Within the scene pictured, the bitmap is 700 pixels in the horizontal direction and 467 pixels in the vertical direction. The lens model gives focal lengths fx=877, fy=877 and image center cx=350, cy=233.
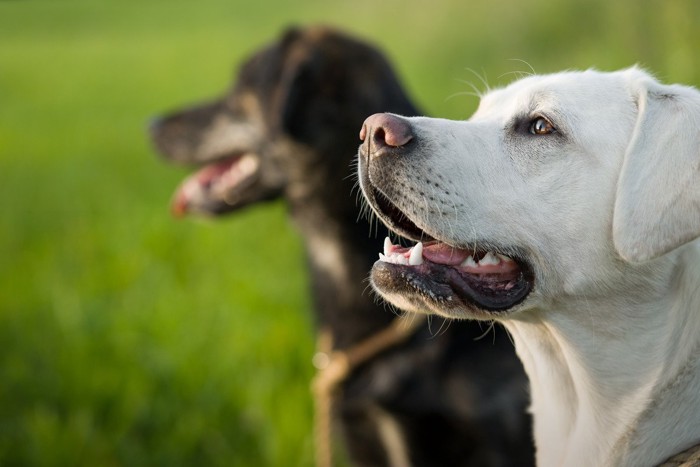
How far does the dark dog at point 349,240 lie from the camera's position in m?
3.66

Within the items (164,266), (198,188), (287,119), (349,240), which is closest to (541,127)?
(349,240)

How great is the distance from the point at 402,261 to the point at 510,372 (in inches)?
66.2

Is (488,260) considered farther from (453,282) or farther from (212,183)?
(212,183)

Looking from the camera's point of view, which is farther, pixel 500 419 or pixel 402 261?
pixel 500 419

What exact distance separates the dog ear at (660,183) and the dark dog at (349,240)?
1476 mm

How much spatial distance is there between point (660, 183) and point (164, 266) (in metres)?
4.59

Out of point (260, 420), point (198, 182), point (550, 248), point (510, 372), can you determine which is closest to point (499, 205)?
point (550, 248)

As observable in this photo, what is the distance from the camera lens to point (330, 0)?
18078mm

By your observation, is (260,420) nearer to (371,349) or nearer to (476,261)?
(371,349)

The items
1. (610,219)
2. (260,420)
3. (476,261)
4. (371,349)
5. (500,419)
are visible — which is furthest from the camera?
(260,420)

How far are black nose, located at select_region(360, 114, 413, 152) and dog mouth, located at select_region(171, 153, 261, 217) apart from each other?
7.50 feet

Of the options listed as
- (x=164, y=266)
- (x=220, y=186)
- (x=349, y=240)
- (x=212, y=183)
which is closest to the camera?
(x=349, y=240)

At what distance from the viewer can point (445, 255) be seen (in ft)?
7.40

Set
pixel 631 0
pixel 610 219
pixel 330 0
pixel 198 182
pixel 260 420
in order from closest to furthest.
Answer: pixel 610 219 → pixel 260 420 → pixel 198 182 → pixel 631 0 → pixel 330 0
